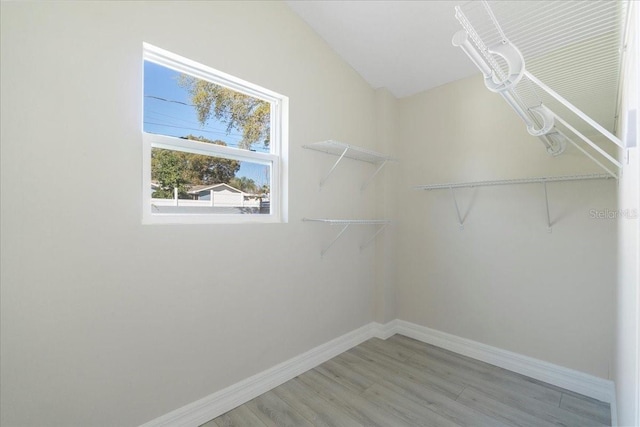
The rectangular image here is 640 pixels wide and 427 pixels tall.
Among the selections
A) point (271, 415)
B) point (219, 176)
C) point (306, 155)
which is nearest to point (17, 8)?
point (219, 176)

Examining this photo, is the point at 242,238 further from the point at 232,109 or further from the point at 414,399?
the point at 414,399

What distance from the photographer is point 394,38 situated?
92.7 inches

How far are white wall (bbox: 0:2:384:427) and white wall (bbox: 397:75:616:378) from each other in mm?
1338

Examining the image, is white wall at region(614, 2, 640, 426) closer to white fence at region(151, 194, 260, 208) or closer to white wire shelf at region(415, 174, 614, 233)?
white wire shelf at region(415, 174, 614, 233)

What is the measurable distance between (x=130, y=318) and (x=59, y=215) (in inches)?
23.3

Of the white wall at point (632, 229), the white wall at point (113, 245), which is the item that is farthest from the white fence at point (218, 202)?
the white wall at point (632, 229)

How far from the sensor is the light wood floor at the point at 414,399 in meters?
1.84

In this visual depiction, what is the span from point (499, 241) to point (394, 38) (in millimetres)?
1801

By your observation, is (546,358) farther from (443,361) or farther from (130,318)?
(130,318)

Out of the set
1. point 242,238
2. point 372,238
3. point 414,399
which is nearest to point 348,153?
point 372,238

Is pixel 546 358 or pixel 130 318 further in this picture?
pixel 546 358

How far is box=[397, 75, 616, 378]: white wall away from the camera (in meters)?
2.10

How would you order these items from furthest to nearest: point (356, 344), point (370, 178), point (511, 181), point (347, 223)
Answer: point (370, 178) < point (356, 344) < point (347, 223) < point (511, 181)

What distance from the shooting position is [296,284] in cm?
236
